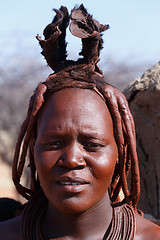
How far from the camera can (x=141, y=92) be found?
434cm

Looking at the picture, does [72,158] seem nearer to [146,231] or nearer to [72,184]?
[72,184]

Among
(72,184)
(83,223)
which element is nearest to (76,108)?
(72,184)

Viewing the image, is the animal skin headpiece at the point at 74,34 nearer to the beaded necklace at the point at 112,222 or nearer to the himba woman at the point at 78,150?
the himba woman at the point at 78,150

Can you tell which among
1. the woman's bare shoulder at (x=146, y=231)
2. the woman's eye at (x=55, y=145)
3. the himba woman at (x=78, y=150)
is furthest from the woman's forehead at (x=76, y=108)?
the woman's bare shoulder at (x=146, y=231)

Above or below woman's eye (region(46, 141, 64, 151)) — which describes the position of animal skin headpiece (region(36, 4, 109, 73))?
above

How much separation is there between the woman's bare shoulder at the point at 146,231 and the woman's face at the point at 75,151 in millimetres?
279

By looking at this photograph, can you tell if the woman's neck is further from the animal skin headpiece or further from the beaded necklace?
the animal skin headpiece

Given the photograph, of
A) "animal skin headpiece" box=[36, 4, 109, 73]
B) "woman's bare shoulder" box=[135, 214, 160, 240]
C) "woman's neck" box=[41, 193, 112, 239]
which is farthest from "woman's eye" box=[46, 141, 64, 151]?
"woman's bare shoulder" box=[135, 214, 160, 240]

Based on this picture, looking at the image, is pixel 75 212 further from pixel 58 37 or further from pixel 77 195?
pixel 58 37

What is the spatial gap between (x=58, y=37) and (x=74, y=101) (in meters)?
0.46

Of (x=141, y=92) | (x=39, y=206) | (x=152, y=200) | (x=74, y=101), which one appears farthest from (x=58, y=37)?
(x=152, y=200)

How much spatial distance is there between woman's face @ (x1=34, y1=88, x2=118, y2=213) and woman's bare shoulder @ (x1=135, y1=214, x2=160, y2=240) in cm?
28

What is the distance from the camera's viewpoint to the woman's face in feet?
6.96

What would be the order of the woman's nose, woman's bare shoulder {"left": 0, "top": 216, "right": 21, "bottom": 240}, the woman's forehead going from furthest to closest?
woman's bare shoulder {"left": 0, "top": 216, "right": 21, "bottom": 240}, the woman's forehead, the woman's nose
